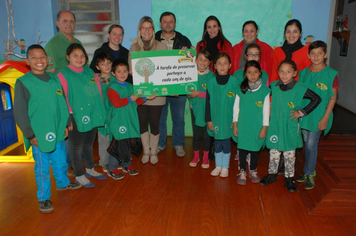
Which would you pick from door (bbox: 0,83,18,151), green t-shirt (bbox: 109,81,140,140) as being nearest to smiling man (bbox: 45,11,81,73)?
green t-shirt (bbox: 109,81,140,140)

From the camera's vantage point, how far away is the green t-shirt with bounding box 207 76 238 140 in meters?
3.13

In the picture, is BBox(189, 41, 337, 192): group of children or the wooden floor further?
BBox(189, 41, 337, 192): group of children

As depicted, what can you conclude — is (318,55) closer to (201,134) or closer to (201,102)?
(201,102)

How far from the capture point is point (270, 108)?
9.91 feet

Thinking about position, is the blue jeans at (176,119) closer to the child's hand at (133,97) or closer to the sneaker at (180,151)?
the sneaker at (180,151)

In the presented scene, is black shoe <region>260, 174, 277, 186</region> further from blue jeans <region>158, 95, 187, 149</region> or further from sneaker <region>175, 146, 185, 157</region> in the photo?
blue jeans <region>158, 95, 187, 149</region>

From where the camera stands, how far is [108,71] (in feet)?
10.3

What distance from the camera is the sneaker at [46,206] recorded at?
2.67 meters

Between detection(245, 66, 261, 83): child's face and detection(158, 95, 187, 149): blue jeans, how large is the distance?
117cm

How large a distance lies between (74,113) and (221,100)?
5.25 ft

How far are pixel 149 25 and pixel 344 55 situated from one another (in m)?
6.06

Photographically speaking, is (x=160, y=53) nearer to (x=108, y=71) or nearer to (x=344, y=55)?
(x=108, y=71)

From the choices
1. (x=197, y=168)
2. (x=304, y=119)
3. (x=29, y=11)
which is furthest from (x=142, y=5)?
(x=304, y=119)

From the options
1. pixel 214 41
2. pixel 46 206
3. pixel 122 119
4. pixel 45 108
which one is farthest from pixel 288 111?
pixel 46 206
